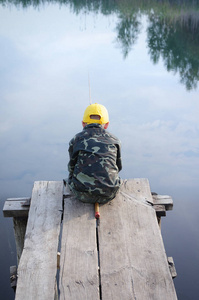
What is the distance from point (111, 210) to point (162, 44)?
13.0 meters

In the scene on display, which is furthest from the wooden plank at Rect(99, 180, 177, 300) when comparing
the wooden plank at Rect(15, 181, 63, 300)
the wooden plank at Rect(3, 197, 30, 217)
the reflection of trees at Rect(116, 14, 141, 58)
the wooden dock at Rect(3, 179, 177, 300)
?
the reflection of trees at Rect(116, 14, 141, 58)

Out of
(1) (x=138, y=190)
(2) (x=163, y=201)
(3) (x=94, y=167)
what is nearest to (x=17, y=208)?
(3) (x=94, y=167)

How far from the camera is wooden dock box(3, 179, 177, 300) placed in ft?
9.48

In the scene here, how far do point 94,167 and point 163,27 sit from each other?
15.4 meters

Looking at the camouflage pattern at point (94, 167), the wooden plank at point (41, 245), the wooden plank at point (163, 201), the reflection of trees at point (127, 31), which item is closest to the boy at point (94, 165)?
the camouflage pattern at point (94, 167)

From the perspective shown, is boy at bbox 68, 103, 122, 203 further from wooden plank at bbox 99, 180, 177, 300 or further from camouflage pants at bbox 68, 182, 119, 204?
wooden plank at bbox 99, 180, 177, 300

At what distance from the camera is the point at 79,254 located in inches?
124

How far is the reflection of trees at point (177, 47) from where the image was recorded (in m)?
12.6

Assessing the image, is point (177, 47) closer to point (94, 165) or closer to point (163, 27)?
point (163, 27)

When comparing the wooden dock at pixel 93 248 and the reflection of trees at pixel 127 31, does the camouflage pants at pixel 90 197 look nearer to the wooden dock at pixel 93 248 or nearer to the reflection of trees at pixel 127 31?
the wooden dock at pixel 93 248

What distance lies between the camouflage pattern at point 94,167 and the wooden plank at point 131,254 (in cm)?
17

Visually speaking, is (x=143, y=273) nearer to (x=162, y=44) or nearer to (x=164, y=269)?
(x=164, y=269)

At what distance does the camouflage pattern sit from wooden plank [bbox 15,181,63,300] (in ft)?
0.83

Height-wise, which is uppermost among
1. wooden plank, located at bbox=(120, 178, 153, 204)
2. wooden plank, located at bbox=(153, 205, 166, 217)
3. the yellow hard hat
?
the yellow hard hat
